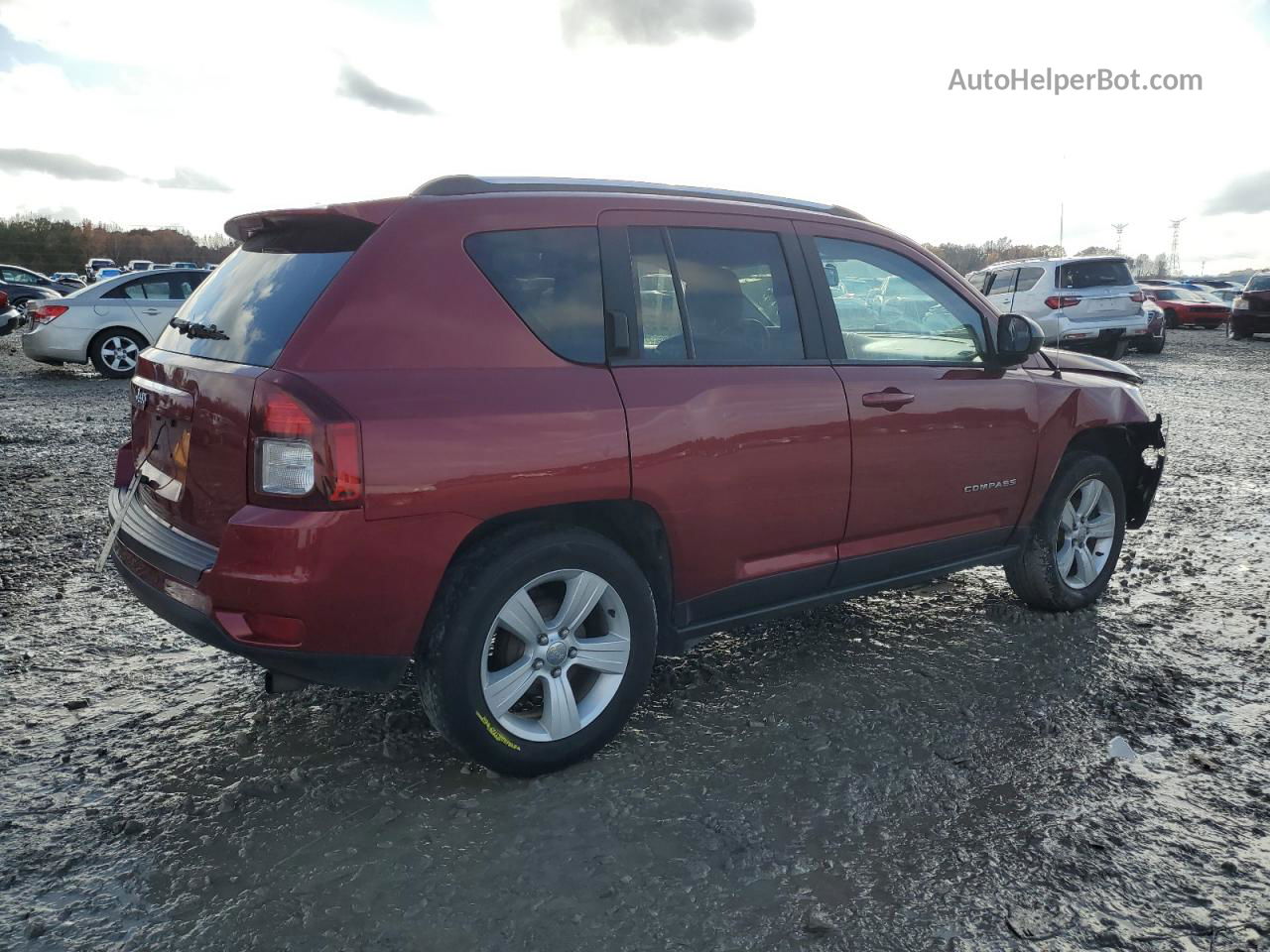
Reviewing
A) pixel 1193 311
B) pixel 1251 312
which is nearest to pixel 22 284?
pixel 1251 312

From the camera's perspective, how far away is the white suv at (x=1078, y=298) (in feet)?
52.4

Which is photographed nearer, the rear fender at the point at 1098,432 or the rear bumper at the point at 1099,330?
the rear fender at the point at 1098,432

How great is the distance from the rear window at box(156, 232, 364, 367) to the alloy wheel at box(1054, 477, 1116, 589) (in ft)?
11.6

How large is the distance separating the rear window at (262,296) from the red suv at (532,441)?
0.01 meters

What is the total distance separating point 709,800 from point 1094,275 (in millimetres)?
15793

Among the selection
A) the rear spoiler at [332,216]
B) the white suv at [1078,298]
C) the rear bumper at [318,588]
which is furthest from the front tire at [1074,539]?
the white suv at [1078,298]

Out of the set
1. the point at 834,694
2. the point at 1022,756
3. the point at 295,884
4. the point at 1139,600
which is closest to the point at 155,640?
the point at 295,884

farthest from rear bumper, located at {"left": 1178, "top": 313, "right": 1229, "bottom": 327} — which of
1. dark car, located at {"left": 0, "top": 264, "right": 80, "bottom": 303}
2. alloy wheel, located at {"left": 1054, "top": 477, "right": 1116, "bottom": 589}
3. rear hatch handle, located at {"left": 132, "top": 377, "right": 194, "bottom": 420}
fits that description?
dark car, located at {"left": 0, "top": 264, "right": 80, "bottom": 303}

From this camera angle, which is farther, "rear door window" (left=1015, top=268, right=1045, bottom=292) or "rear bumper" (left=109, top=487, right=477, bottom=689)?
"rear door window" (left=1015, top=268, right=1045, bottom=292)

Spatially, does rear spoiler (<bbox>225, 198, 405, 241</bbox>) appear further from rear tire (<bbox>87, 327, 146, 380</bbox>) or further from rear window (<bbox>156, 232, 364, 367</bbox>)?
rear tire (<bbox>87, 327, 146, 380</bbox>)

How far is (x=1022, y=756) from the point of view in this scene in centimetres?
336

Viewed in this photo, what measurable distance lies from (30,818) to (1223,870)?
11.0 ft

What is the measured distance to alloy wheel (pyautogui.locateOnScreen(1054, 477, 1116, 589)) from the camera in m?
4.83

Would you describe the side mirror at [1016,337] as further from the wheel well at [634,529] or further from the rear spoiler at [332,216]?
the rear spoiler at [332,216]
